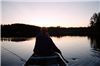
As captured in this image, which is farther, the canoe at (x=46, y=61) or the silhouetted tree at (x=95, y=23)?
the silhouetted tree at (x=95, y=23)

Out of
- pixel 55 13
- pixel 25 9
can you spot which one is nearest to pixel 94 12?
pixel 55 13

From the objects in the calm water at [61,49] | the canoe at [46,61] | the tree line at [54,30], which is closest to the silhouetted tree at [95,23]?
the tree line at [54,30]

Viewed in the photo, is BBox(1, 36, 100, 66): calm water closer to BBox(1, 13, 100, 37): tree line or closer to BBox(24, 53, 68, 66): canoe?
BBox(1, 13, 100, 37): tree line

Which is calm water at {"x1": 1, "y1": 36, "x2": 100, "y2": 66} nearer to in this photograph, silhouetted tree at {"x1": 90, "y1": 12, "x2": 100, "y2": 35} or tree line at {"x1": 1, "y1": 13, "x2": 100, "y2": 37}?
tree line at {"x1": 1, "y1": 13, "x2": 100, "y2": 37}

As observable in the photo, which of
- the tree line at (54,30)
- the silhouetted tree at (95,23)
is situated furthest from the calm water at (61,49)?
the silhouetted tree at (95,23)

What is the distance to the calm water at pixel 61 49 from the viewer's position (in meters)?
2.69

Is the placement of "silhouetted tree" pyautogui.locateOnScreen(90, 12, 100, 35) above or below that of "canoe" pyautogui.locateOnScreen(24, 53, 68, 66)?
above

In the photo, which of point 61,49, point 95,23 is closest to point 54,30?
point 61,49

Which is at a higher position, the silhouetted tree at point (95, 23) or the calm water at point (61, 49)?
the silhouetted tree at point (95, 23)

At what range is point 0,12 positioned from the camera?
8.74 feet

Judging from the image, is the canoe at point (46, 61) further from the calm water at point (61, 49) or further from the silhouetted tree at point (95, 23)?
the silhouetted tree at point (95, 23)

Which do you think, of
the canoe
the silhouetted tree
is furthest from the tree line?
the canoe

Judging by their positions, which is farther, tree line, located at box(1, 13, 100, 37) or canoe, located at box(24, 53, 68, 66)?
tree line, located at box(1, 13, 100, 37)

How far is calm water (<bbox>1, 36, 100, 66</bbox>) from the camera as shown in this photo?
2.69 metres
